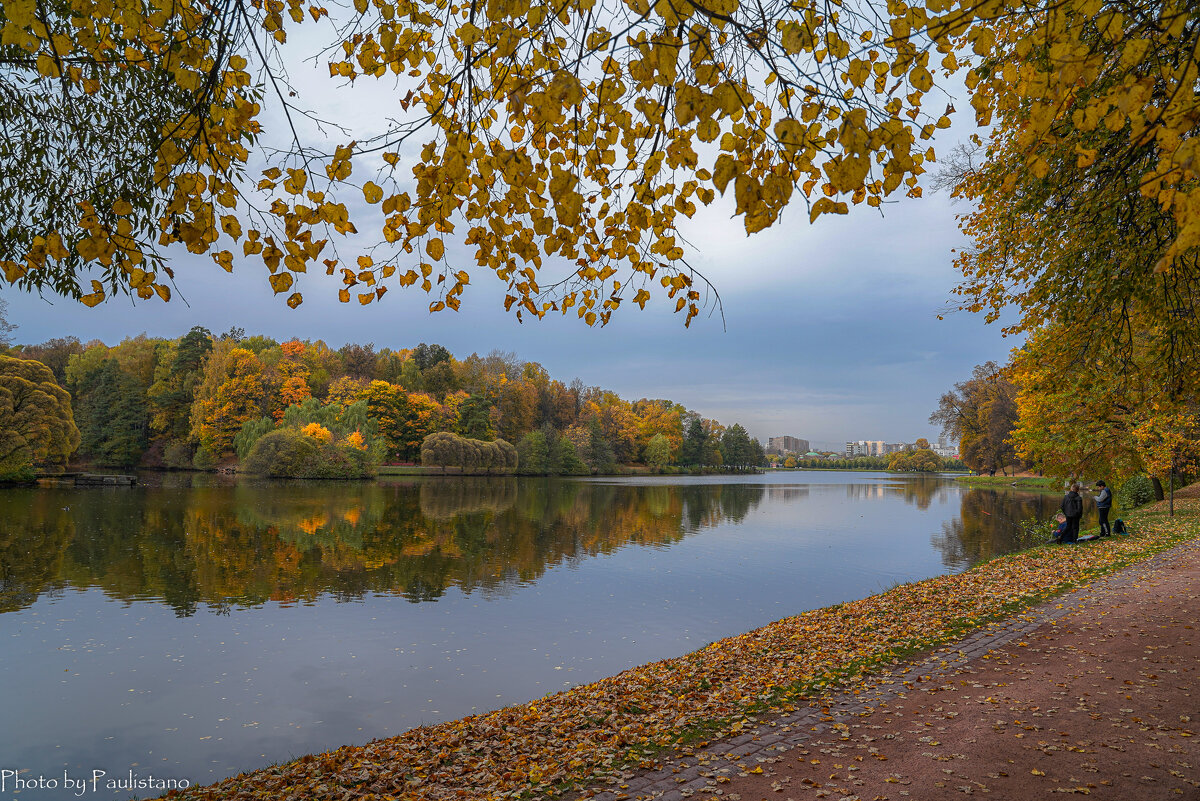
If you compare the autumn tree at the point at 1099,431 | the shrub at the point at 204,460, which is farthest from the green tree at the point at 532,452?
the autumn tree at the point at 1099,431

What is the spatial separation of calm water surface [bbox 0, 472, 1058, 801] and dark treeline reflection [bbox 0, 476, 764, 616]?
10cm

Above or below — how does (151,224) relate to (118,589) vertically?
above

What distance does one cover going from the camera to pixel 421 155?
9.68ft

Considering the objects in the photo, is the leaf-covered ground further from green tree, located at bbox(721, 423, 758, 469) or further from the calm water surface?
green tree, located at bbox(721, 423, 758, 469)

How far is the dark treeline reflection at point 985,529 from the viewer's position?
15906 millimetres

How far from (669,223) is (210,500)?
2940 centimetres

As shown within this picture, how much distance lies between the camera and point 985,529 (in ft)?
69.0

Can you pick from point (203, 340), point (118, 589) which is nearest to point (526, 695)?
point (118, 589)

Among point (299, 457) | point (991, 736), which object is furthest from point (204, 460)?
point (991, 736)

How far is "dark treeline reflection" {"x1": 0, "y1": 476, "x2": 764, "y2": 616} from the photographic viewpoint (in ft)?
39.2

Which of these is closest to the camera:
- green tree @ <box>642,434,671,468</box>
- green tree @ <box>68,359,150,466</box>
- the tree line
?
the tree line

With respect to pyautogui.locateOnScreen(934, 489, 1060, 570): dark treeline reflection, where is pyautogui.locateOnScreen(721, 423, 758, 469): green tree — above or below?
above

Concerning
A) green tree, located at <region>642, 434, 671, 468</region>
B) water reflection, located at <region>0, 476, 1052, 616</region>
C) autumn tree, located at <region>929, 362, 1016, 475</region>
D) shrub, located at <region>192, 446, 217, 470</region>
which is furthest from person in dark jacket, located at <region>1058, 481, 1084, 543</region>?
green tree, located at <region>642, 434, 671, 468</region>

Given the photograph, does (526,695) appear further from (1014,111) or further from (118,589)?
(118,589)
